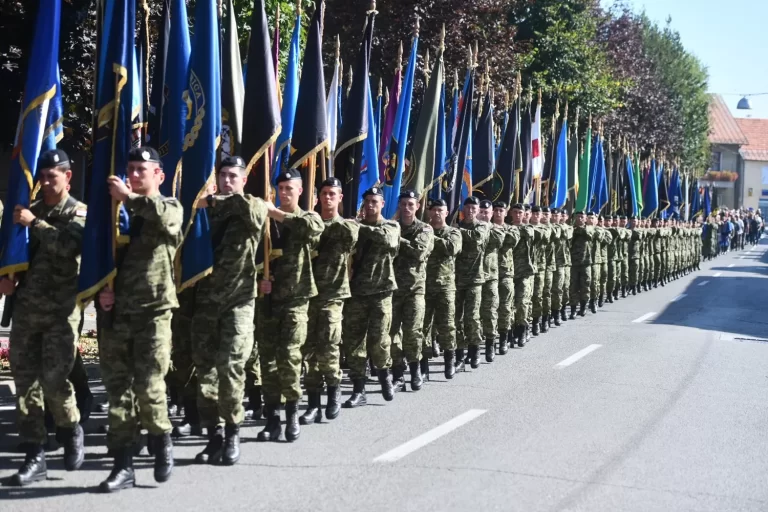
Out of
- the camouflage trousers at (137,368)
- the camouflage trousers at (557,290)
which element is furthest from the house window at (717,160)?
the camouflage trousers at (137,368)

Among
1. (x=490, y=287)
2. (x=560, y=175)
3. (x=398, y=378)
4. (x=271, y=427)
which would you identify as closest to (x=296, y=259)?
(x=271, y=427)

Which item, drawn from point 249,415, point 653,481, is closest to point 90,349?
point 249,415

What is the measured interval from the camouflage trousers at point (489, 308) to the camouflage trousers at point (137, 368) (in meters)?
6.49

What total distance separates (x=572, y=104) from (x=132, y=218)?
28.3 meters

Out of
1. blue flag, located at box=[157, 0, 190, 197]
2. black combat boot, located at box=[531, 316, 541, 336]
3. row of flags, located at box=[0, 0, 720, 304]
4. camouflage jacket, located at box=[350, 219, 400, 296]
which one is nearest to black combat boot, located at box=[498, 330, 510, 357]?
row of flags, located at box=[0, 0, 720, 304]

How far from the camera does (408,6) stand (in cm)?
2292

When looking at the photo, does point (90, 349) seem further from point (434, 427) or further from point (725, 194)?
point (725, 194)

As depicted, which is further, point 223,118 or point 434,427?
point 223,118

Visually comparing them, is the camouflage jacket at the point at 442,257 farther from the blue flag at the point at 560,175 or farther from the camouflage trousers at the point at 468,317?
the blue flag at the point at 560,175

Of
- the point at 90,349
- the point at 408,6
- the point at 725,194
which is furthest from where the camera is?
the point at 725,194

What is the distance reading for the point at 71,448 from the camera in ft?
22.0

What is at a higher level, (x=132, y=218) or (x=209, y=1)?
(x=209, y=1)

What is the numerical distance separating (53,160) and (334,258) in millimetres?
2672

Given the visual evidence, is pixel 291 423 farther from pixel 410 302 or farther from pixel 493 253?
pixel 493 253
